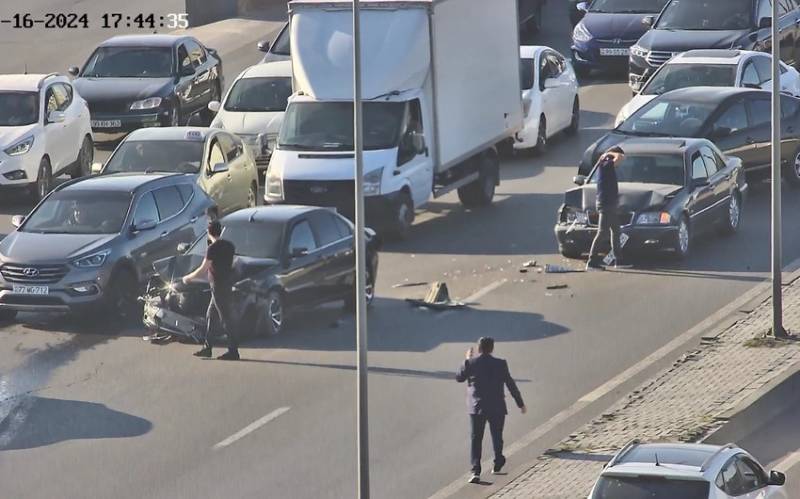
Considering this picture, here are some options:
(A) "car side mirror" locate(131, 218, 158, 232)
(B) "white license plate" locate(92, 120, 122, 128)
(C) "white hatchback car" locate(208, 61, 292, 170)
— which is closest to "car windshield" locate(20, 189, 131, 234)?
(A) "car side mirror" locate(131, 218, 158, 232)

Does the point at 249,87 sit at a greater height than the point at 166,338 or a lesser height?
greater

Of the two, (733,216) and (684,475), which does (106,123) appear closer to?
(733,216)

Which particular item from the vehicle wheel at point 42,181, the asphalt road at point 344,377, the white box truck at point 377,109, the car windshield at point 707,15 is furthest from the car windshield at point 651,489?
the car windshield at point 707,15

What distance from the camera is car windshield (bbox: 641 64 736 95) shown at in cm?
3222

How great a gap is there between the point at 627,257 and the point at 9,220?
377 inches

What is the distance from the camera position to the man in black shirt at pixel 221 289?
20.6 m

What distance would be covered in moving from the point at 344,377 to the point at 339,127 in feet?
24.9

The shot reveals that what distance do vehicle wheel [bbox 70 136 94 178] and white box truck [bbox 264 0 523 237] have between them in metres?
5.18

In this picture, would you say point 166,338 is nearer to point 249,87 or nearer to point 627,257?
point 627,257

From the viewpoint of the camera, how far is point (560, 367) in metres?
20.3

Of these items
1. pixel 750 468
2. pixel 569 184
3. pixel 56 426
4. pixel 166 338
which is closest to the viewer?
pixel 750 468

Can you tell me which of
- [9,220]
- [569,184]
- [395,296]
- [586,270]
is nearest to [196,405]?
[395,296]

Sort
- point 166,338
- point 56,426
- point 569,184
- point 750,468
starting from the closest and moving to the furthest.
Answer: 1. point 750,468
2. point 56,426
3. point 166,338
4. point 569,184

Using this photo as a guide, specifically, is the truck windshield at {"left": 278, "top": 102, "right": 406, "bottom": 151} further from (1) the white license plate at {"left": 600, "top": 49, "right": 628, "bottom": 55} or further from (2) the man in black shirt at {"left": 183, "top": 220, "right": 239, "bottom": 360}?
(1) the white license plate at {"left": 600, "top": 49, "right": 628, "bottom": 55}
